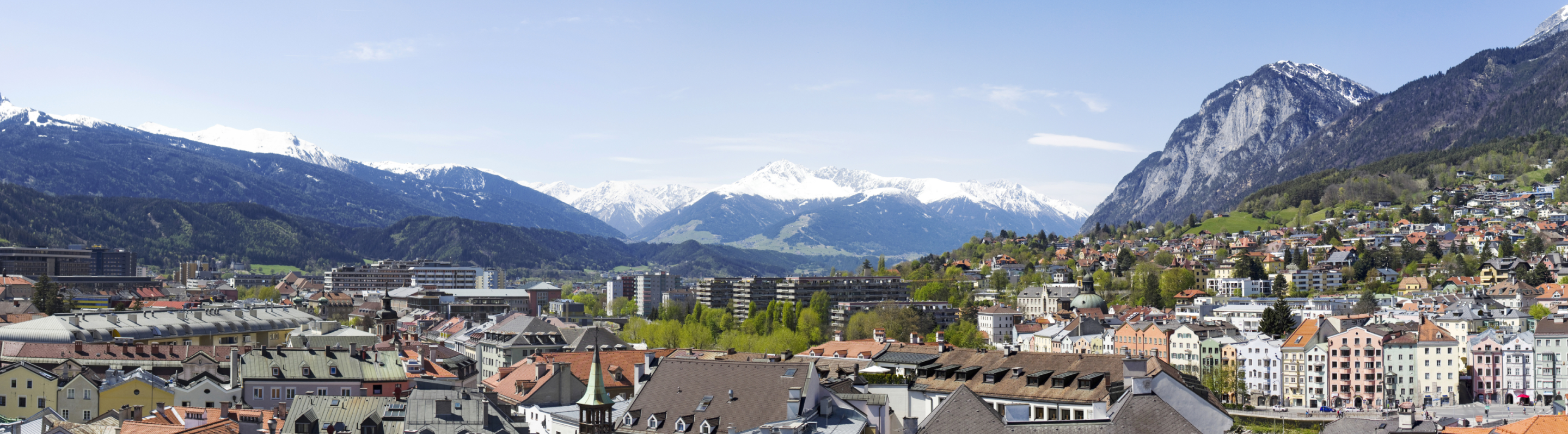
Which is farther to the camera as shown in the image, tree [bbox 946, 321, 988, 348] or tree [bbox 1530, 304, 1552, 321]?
tree [bbox 946, 321, 988, 348]

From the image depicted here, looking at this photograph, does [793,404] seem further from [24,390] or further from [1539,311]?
[1539,311]

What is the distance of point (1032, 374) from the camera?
5691cm

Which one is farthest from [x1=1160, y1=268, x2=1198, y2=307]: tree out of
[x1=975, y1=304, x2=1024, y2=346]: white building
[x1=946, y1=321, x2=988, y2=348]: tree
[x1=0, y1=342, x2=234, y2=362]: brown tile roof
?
[x1=0, y1=342, x2=234, y2=362]: brown tile roof

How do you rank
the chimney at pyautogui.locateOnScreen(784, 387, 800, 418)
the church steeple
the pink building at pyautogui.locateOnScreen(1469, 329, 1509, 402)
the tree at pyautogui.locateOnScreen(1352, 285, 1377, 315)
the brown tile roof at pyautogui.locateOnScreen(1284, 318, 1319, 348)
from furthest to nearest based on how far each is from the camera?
1. the tree at pyautogui.locateOnScreen(1352, 285, 1377, 315)
2. the brown tile roof at pyautogui.locateOnScreen(1284, 318, 1319, 348)
3. the pink building at pyautogui.locateOnScreen(1469, 329, 1509, 402)
4. the church steeple
5. the chimney at pyautogui.locateOnScreen(784, 387, 800, 418)

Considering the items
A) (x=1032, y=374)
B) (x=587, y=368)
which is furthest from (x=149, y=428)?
(x=1032, y=374)

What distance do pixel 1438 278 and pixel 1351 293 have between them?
11.2 m

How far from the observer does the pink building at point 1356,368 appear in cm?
9944

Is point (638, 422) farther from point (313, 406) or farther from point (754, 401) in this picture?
point (313, 406)

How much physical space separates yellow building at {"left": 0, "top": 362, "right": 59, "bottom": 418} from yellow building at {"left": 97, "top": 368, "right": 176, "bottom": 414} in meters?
3.09

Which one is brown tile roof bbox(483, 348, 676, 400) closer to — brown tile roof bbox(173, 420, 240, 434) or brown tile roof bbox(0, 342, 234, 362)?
brown tile roof bbox(173, 420, 240, 434)

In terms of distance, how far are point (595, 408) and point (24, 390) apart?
37.9 m

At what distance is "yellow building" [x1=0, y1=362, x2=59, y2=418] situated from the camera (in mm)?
64375

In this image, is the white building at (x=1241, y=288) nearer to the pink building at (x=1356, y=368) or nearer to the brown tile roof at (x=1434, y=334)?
the brown tile roof at (x=1434, y=334)

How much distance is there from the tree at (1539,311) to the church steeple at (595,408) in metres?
114
